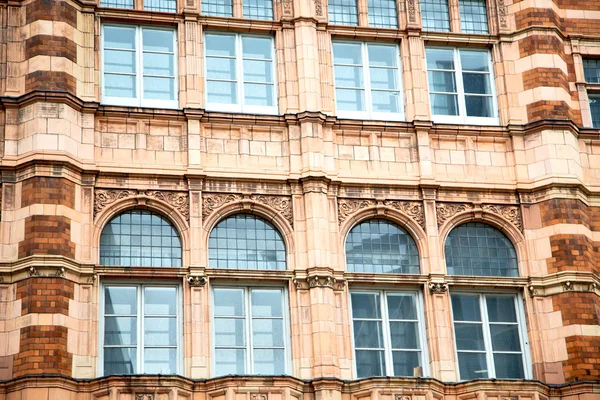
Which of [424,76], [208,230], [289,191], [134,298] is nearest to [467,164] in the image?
[424,76]

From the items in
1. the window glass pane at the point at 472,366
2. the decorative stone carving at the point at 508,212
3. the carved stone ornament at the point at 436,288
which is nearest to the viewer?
the window glass pane at the point at 472,366

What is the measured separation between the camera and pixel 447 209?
87.9 feet

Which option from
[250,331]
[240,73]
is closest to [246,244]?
[250,331]

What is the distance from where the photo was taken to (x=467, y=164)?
27344 millimetres

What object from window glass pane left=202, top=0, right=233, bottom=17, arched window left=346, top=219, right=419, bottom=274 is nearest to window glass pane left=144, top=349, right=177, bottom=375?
arched window left=346, top=219, right=419, bottom=274

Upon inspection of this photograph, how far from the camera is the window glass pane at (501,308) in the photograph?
1035 inches

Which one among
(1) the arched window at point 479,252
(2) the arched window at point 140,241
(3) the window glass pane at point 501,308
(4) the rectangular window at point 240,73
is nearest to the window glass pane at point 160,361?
(2) the arched window at point 140,241

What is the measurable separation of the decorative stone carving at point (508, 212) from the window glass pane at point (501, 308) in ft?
5.17

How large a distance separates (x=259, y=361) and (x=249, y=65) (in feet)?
21.7

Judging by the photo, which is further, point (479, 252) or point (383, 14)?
point (383, 14)

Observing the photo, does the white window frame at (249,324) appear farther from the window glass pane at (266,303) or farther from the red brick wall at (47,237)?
the red brick wall at (47,237)

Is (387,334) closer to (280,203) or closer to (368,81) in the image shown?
(280,203)

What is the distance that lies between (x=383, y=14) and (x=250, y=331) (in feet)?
26.8

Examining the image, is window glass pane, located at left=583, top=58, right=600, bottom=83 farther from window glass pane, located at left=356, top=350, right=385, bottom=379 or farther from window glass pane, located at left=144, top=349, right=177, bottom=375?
window glass pane, located at left=144, top=349, right=177, bottom=375
